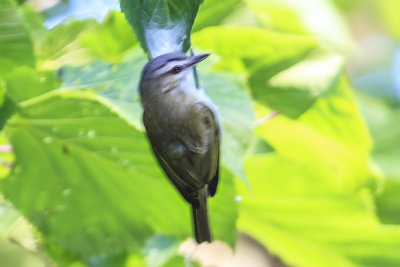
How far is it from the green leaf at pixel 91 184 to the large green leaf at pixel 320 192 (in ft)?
0.36

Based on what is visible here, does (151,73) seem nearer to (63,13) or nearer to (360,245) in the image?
(63,13)

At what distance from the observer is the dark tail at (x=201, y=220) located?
1.56 feet

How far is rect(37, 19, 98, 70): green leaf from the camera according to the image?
69 cm

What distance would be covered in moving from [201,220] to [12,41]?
23cm

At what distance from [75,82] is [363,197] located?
392 mm

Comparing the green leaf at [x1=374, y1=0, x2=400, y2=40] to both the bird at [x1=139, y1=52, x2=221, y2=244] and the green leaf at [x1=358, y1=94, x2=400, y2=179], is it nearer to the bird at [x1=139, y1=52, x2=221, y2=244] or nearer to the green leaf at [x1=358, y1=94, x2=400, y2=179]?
the green leaf at [x1=358, y1=94, x2=400, y2=179]

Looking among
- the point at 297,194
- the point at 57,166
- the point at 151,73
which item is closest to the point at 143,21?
the point at 151,73

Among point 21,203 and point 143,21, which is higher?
point 143,21

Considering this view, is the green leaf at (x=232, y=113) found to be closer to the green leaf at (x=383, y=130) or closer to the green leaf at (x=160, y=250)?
the green leaf at (x=160, y=250)

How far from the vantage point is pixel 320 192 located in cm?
78

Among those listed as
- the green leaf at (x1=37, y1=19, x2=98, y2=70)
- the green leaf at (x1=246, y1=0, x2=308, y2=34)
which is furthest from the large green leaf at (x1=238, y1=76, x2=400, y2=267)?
the green leaf at (x1=37, y1=19, x2=98, y2=70)

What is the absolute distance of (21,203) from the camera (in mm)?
660

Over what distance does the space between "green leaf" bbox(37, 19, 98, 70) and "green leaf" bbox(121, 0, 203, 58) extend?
14.1 inches

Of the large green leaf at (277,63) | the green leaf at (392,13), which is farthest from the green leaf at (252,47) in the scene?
the green leaf at (392,13)
